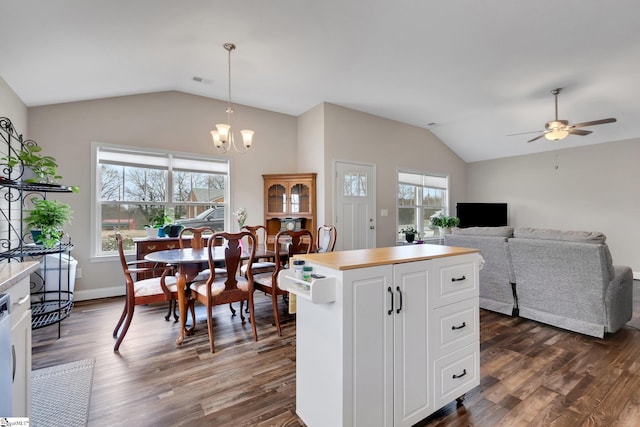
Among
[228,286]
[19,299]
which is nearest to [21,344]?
[19,299]

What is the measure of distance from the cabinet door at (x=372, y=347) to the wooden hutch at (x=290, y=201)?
366 centimetres

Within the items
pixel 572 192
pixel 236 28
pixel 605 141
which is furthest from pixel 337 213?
pixel 605 141

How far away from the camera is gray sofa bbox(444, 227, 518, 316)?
3.37 meters

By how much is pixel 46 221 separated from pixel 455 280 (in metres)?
3.51

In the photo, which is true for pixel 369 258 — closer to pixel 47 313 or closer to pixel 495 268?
pixel 495 268

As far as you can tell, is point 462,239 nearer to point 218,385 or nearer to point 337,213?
point 337,213

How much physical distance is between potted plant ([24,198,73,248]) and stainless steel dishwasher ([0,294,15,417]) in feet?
6.77

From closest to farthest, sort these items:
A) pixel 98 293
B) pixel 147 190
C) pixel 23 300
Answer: pixel 23 300
pixel 98 293
pixel 147 190

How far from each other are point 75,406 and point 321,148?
4271mm

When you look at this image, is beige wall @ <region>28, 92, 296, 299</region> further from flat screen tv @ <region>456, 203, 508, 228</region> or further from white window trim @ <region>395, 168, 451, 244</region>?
flat screen tv @ <region>456, 203, 508, 228</region>

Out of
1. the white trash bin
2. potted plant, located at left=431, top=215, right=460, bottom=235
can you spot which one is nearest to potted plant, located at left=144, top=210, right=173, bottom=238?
the white trash bin

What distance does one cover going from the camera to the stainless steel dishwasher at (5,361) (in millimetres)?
1072

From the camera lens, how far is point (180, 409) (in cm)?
182

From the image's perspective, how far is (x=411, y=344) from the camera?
1594mm
